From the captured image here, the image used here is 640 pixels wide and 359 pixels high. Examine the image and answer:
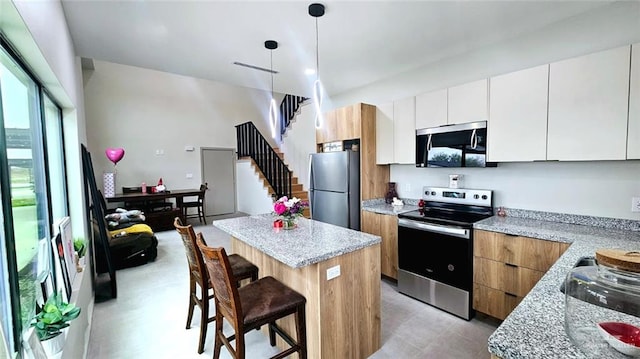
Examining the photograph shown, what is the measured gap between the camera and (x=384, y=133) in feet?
12.1

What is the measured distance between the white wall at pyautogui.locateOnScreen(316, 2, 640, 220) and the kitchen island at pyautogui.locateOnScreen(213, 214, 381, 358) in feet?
5.96

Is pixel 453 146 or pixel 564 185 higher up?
pixel 453 146

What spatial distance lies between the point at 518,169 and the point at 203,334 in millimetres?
3264

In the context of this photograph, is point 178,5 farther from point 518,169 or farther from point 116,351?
point 518,169

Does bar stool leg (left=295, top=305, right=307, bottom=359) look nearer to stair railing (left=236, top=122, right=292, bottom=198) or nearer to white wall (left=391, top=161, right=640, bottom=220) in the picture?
white wall (left=391, top=161, right=640, bottom=220)

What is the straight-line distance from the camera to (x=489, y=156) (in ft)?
9.00

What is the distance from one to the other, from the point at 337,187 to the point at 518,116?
213cm

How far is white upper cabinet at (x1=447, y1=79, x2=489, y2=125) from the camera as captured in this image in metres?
2.75

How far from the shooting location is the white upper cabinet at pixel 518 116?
2.42 metres

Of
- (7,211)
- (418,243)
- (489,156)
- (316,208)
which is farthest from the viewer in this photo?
(316,208)

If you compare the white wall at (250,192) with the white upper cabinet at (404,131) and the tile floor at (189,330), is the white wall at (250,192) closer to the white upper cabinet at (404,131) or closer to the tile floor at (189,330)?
the tile floor at (189,330)

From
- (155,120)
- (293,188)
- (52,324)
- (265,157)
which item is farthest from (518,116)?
(155,120)

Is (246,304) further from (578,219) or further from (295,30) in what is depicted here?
(578,219)

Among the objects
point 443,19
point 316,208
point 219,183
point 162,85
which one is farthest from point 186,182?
point 443,19
